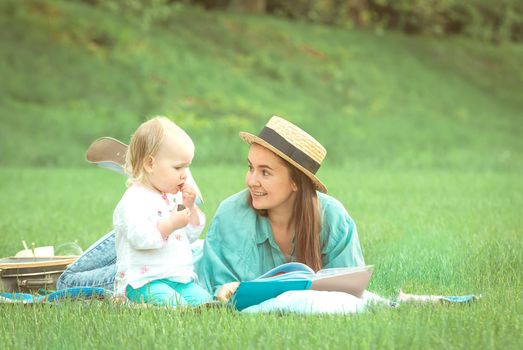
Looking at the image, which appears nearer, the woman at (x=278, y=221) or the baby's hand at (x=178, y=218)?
the baby's hand at (x=178, y=218)

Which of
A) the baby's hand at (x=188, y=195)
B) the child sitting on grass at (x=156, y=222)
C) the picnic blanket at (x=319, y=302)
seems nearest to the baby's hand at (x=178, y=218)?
the child sitting on grass at (x=156, y=222)

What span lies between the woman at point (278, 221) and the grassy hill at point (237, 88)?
12.4 meters

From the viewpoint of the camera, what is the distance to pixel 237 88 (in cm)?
2316

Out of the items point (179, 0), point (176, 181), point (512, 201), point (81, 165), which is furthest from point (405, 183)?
point (179, 0)

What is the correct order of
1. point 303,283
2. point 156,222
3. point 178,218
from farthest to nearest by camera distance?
point 156,222
point 178,218
point 303,283

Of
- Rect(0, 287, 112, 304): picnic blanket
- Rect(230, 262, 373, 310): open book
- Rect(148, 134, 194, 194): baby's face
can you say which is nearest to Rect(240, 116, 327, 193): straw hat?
Rect(148, 134, 194, 194): baby's face

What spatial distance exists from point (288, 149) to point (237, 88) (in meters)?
17.3

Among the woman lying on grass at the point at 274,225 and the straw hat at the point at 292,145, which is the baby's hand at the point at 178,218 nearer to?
the woman lying on grass at the point at 274,225

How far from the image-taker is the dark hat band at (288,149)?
6000mm

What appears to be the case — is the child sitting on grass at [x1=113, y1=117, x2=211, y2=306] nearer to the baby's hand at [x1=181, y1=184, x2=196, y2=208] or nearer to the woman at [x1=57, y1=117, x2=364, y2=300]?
the baby's hand at [x1=181, y1=184, x2=196, y2=208]

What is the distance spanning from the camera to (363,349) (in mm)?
4570

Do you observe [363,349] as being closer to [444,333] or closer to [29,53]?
[444,333]

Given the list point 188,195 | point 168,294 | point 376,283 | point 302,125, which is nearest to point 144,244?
point 168,294

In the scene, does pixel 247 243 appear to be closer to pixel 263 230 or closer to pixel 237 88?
pixel 263 230
